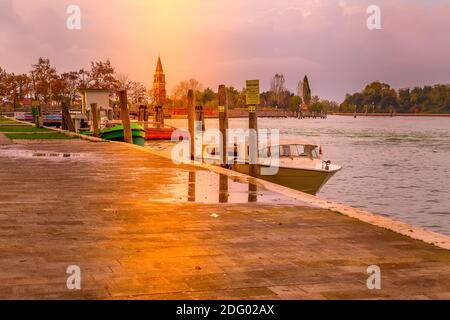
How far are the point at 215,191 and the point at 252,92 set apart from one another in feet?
26.1

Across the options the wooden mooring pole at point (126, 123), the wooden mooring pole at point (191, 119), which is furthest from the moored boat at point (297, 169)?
the wooden mooring pole at point (126, 123)

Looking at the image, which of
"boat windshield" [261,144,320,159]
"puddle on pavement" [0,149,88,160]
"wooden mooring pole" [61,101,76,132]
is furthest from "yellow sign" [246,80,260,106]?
"wooden mooring pole" [61,101,76,132]

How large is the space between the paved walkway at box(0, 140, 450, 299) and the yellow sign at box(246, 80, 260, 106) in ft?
24.8

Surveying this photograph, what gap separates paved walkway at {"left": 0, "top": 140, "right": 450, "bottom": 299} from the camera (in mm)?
5902

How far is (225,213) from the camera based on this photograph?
1012 cm

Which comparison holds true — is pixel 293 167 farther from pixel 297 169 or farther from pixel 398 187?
pixel 398 187

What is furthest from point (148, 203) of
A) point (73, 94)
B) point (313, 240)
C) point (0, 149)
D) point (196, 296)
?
point (73, 94)

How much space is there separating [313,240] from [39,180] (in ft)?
26.5

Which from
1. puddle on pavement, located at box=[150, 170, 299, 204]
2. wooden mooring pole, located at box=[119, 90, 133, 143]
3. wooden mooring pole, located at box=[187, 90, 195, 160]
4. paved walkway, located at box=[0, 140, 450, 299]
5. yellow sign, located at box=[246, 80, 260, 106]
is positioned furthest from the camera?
wooden mooring pole, located at box=[119, 90, 133, 143]

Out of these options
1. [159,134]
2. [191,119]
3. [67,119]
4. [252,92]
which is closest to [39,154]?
[191,119]

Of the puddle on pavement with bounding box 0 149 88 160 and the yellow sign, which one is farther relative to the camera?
the puddle on pavement with bounding box 0 149 88 160

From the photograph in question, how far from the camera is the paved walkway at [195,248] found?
5.90m

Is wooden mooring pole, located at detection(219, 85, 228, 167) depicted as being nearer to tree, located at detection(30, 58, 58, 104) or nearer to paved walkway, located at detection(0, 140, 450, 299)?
paved walkway, located at detection(0, 140, 450, 299)
